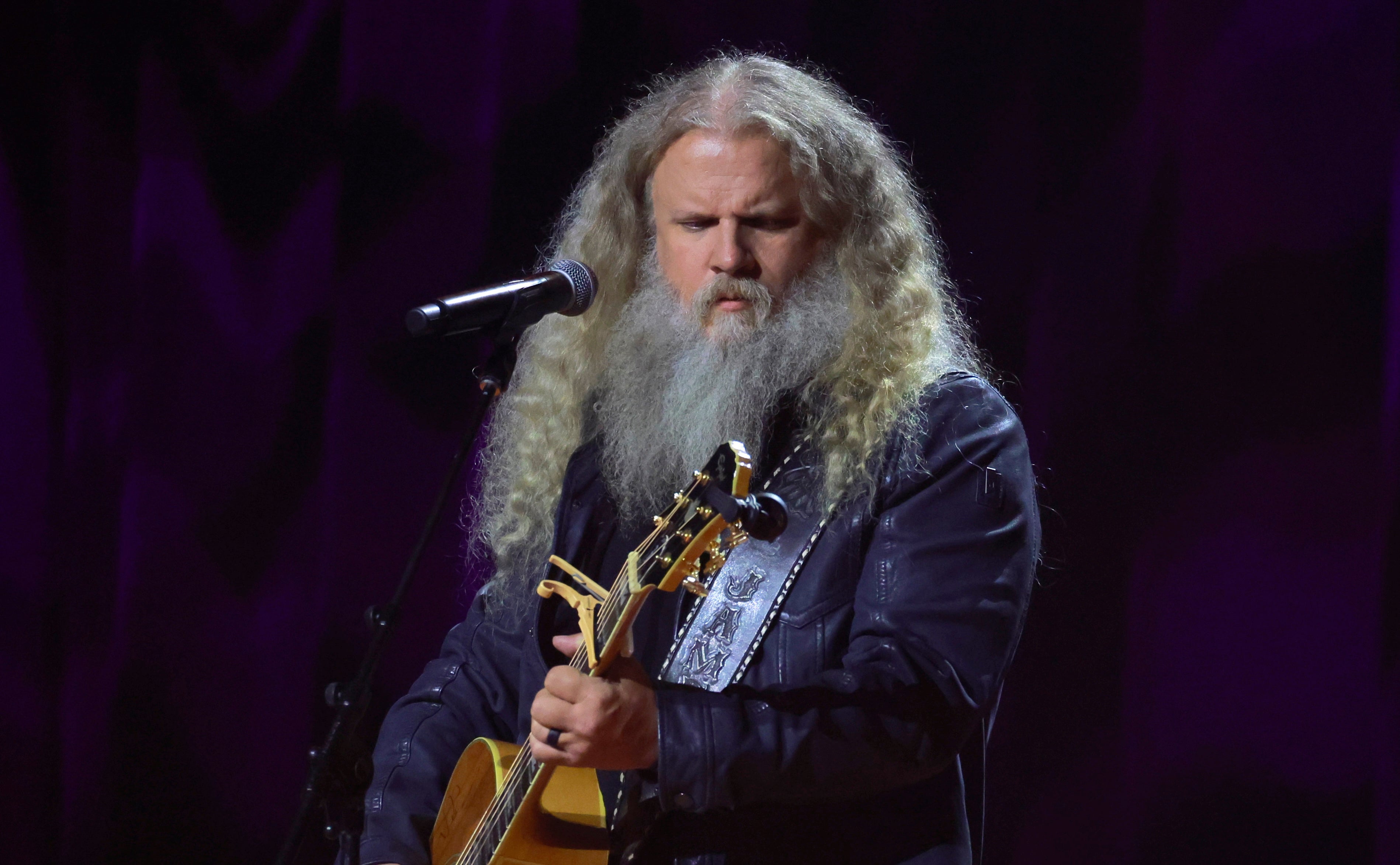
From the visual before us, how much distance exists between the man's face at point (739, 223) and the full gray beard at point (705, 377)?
0.02 m

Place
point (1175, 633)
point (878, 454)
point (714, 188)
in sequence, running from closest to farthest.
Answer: point (878, 454) → point (714, 188) → point (1175, 633)

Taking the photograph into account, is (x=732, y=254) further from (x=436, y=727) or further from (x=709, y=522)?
(x=436, y=727)

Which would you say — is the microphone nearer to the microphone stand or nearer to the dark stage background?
the microphone stand

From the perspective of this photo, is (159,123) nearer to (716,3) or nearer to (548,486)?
(716,3)

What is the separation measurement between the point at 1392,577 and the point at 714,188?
1.78 meters

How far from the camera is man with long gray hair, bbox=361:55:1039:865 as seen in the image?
1.82 m

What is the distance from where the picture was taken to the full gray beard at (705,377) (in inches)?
93.1

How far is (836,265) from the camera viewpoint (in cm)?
250

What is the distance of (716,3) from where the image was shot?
11.9 feet

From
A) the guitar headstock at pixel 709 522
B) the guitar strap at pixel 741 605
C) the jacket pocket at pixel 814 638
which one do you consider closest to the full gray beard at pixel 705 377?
the guitar strap at pixel 741 605

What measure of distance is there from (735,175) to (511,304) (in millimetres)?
715

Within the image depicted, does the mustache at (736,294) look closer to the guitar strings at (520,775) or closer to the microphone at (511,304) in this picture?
the microphone at (511,304)

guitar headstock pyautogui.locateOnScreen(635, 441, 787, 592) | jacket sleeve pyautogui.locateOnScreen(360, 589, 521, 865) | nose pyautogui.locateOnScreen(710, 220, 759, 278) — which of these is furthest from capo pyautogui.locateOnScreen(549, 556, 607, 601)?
nose pyautogui.locateOnScreen(710, 220, 759, 278)

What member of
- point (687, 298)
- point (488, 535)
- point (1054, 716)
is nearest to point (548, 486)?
point (488, 535)
